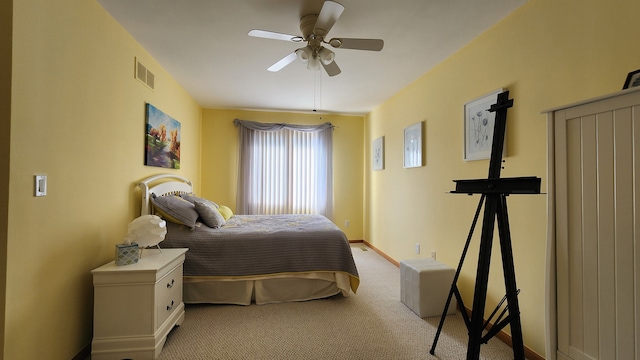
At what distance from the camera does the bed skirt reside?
2590mm

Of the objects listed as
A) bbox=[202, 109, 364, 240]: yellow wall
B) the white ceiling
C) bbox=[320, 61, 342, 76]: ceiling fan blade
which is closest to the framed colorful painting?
the white ceiling

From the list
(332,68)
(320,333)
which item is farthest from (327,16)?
(320,333)

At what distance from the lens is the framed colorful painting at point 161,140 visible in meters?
2.79

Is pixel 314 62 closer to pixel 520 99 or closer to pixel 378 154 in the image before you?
pixel 520 99

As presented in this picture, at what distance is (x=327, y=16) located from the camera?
70.6 inches

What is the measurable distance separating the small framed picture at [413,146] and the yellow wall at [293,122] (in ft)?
5.75

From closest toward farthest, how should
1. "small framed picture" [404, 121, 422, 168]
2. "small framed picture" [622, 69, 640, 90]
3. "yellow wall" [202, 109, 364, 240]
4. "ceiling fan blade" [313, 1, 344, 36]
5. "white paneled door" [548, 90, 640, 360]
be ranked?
"white paneled door" [548, 90, 640, 360]
"small framed picture" [622, 69, 640, 90]
"ceiling fan blade" [313, 1, 344, 36]
"small framed picture" [404, 121, 422, 168]
"yellow wall" [202, 109, 364, 240]

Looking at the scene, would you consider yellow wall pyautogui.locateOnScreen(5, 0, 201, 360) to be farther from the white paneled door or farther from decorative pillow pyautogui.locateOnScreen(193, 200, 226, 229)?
the white paneled door

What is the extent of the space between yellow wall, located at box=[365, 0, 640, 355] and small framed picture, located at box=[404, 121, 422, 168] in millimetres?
122

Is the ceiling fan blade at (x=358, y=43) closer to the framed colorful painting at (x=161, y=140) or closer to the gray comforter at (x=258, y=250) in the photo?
the gray comforter at (x=258, y=250)

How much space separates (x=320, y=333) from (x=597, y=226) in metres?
1.87

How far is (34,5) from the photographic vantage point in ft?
4.80

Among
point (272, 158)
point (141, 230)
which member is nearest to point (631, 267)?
point (141, 230)

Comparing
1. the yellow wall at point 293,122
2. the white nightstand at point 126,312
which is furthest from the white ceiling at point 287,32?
the white nightstand at point 126,312
